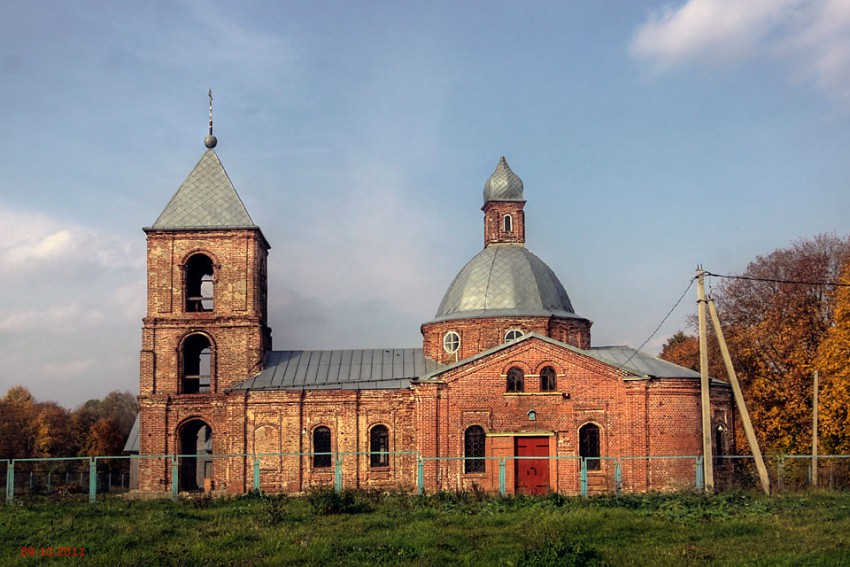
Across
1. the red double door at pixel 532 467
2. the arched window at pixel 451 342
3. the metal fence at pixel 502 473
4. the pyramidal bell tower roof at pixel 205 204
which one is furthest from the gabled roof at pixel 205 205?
the red double door at pixel 532 467

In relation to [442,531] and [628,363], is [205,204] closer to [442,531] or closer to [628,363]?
[628,363]

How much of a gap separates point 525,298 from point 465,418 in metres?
6.72

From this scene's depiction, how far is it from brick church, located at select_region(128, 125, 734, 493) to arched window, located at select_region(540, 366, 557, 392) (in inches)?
2.0

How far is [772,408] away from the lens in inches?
1401

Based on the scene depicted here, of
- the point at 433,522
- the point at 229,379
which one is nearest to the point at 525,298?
the point at 229,379

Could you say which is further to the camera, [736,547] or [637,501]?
[637,501]

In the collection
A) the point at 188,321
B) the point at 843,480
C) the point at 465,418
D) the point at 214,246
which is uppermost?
the point at 214,246

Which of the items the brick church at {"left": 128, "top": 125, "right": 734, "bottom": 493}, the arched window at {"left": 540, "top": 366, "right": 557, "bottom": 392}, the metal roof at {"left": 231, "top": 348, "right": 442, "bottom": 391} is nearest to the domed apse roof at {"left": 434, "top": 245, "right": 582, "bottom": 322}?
the brick church at {"left": 128, "top": 125, "right": 734, "bottom": 493}

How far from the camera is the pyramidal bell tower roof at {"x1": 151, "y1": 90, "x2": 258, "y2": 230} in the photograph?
103 feet

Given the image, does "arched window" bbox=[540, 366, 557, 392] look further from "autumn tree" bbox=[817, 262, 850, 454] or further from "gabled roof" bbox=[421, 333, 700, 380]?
"autumn tree" bbox=[817, 262, 850, 454]

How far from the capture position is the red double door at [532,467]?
27534 mm

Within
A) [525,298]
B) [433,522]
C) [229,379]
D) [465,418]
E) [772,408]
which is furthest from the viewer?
[772,408]

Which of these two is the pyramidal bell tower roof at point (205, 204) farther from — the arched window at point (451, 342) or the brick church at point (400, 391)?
the arched window at point (451, 342)

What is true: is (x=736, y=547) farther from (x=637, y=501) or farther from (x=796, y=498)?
(x=796, y=498)
